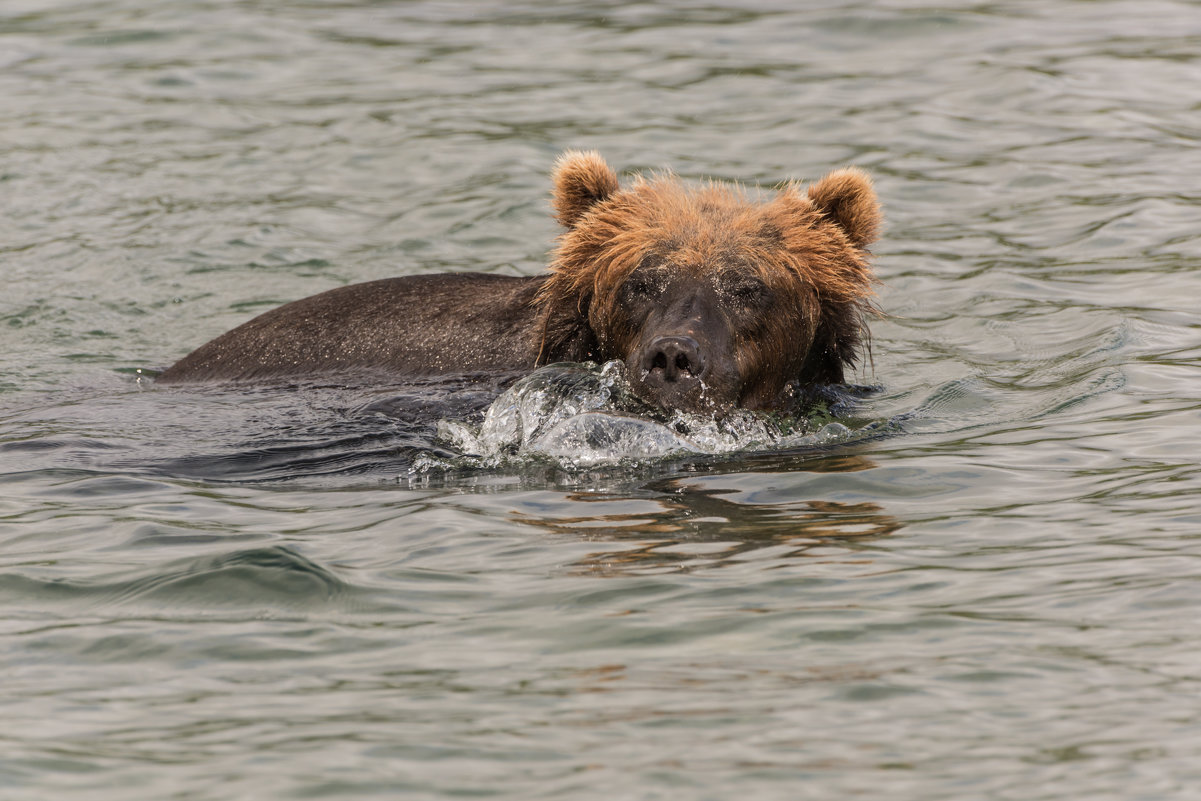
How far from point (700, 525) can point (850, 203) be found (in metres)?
2.96

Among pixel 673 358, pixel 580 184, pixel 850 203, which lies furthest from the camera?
pixel 580 184

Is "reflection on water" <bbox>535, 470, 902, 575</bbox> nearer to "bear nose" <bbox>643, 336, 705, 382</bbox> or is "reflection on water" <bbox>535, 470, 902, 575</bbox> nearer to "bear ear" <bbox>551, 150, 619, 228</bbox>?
"bear nose" <bbox>643, 336, 705, 382</bbox>

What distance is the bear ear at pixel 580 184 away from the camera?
29.7 feet

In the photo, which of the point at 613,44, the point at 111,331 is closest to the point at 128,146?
the point at 111,331

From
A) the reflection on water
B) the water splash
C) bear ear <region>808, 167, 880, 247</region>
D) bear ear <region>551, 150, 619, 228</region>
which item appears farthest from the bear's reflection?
bear ear <region>551, 150, 619, 228</region>

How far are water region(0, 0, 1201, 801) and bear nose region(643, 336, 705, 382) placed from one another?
460 mm

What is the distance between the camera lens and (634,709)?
15.5 ft

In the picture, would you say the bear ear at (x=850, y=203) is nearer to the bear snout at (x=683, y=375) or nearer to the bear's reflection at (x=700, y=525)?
the bear snout at (x=683, y=375)

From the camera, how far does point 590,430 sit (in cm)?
804

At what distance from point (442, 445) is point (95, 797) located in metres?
4.08

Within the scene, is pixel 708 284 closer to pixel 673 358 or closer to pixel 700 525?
pixel 673 358

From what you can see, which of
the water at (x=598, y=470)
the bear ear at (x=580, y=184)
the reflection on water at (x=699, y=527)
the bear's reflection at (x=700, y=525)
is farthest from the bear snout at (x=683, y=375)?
the bear ear at (x=580, y=184)

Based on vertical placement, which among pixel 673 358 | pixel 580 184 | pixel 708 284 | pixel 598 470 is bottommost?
pixel 598 470

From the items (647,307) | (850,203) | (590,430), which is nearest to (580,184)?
(647,307)
